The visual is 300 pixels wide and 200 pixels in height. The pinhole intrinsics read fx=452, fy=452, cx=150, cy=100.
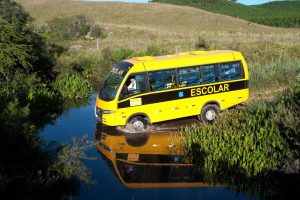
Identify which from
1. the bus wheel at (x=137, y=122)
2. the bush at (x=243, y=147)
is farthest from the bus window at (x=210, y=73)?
the bush at (x=243, y=147)

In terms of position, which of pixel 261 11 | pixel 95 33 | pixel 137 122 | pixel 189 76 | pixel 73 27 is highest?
pixel 261 11

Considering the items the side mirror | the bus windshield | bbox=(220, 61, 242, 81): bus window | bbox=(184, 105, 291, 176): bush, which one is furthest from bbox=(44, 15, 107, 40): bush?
bbox=(184, 105, 291, 176): bush

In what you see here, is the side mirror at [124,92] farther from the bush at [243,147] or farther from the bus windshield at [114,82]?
the bush at [243,147]

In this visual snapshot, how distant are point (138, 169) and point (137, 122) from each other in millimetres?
3579

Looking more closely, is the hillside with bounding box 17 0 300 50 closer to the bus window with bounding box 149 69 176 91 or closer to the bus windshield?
the bus windshield

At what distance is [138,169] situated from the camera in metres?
13.0

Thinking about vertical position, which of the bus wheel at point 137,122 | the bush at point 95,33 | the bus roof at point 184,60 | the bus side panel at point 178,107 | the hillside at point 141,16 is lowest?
the bus wheel at point 137,122

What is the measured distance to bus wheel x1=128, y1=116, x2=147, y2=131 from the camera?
16.3 meters

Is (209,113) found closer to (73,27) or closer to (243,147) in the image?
(243,147)

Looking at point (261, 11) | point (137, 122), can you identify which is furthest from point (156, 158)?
point (261, 11)

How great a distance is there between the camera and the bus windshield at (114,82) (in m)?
16.1

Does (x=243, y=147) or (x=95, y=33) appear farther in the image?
(x=95, y=33)

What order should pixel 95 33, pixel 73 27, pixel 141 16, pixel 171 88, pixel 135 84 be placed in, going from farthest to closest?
pixel 141 16, pixel 95 33, pixel 73 27, pixel 171 88, pixel 135 84

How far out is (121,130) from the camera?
16656 mm
